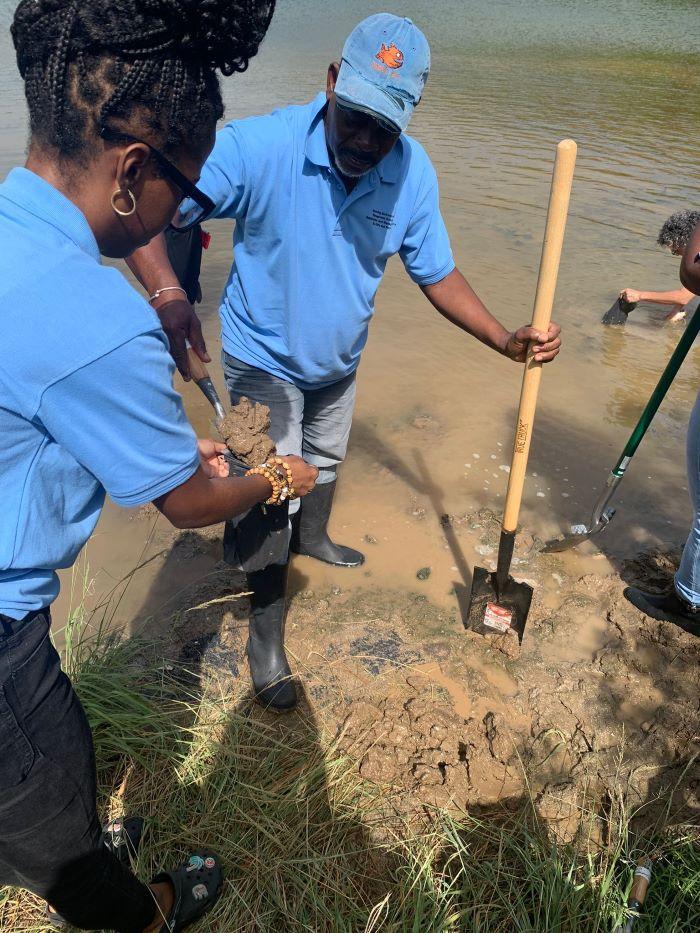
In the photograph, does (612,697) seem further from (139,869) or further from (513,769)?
(139,869)

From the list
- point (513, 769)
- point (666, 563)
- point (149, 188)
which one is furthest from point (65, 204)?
point (666, 563)

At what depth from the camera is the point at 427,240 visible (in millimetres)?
2607

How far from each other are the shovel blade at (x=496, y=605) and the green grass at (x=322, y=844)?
0.82m

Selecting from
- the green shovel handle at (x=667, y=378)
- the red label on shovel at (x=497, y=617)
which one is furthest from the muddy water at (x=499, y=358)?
the green shovel handle at (x=667, y=378)

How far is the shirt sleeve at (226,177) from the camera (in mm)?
2074

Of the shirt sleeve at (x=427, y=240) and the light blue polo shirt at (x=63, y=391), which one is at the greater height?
the light blue polo shirt at (x=63, y=391)

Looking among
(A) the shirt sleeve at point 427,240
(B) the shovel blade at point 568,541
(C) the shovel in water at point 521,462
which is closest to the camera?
(C) the shovel in water at point 521,462

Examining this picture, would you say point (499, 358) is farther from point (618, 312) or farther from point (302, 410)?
point (302, 410)

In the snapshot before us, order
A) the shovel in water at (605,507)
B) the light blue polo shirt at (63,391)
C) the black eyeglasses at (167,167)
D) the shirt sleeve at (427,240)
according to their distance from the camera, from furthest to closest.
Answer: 1. the shovel in water at (605,507)
2. the shirt sleeve at (427,240)
3. the black eyeglasses at (167,167)
4. the light blue polo shirt at (63,391)

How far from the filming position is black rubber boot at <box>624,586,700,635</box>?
9.79ft

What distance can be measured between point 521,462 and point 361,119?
4.78ft

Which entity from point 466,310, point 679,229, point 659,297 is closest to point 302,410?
point 466,310

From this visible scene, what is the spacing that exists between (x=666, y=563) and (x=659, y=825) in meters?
1.60

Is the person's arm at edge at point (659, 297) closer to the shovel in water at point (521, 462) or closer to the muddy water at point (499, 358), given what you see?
the muddy water at point (499, 358)
